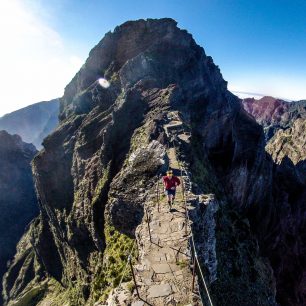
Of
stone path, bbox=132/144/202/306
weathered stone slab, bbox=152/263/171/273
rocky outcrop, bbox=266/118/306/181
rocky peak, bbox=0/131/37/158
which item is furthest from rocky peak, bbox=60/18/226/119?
rocky outcrop, bbox=266/118/306/181

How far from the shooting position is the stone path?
15.9 m

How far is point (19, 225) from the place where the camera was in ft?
504

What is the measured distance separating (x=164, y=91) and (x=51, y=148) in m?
36.4

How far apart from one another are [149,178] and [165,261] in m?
12.1

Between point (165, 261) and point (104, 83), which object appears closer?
point (165, 261)

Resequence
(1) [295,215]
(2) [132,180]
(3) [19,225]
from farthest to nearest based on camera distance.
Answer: (3) [19,225]
(1) [295,215]
(2) [132,180]

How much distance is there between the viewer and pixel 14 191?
543ft

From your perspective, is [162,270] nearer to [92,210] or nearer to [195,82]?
[92,210]

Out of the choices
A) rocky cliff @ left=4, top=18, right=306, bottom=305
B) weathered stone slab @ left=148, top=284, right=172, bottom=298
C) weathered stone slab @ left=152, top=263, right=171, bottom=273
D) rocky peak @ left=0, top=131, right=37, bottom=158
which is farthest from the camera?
rocky peak @ left=0, top=131, right=37, bottom=158

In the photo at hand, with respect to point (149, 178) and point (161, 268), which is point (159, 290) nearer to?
point (161, 268)

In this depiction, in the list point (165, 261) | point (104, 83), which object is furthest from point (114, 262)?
point (104, 83)

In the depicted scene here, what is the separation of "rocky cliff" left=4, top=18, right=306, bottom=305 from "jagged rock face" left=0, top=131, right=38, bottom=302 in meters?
45.4

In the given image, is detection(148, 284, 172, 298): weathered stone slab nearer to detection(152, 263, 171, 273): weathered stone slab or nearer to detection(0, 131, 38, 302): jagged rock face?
detection(152, 263, 171, 273): weathered stone slab

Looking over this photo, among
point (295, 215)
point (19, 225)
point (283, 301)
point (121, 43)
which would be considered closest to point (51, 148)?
point (121, 43)
